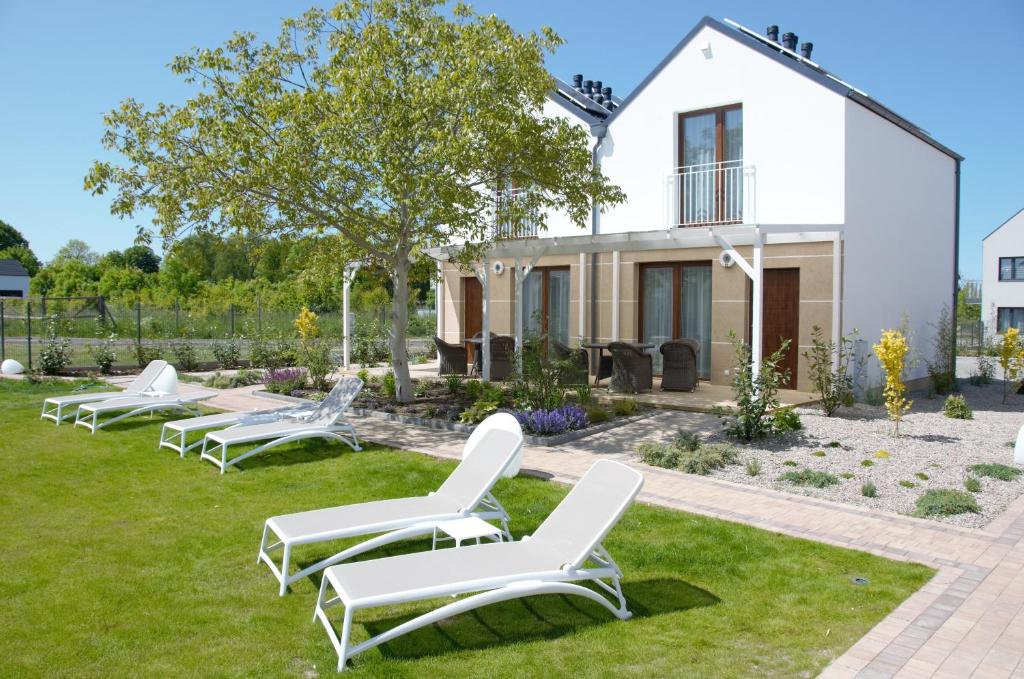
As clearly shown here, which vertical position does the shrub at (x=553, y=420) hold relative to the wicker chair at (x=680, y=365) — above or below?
below

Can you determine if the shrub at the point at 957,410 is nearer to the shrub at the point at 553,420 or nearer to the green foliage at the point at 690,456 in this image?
the green foliage at the point at 690,456

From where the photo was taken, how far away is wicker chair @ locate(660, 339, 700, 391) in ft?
44.7

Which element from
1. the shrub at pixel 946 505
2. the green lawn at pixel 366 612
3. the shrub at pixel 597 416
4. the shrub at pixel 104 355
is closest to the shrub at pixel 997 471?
the shrub at pixel 946 505

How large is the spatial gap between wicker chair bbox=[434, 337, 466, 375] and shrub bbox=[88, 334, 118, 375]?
8225 millimetres

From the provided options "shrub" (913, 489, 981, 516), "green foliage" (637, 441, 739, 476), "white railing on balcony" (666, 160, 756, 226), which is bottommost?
"shrub" (913, 489, 981, 516)

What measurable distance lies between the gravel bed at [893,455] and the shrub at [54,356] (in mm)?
15607

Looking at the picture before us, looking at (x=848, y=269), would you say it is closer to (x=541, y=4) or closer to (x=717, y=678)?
(x=541, y=4)

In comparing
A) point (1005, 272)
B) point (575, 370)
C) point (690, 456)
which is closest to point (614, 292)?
point (575, 370)

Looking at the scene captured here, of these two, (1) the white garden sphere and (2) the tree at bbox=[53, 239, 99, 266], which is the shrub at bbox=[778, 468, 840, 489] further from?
(2) the tree at bbox=[53, 239, 99, 266]

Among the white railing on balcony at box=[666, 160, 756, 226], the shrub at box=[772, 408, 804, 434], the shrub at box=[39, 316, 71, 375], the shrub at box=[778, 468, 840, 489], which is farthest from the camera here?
the shrub at box=[39, 316, 71, 375]

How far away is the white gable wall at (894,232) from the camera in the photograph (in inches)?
539

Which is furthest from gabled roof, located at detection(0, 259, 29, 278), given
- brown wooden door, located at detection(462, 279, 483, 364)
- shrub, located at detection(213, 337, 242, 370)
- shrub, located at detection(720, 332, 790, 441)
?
shrub, located at detection(720, 332, 790, 441)

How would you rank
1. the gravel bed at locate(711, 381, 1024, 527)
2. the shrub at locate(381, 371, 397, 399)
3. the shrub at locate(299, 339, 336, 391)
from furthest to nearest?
the shrub at locate(299, 339, 336, 391), the shrub at locate(381, 371, 397, 399), the gravel bed at locate(711, 381, 1024, 527)

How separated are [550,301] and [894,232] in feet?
23.9
